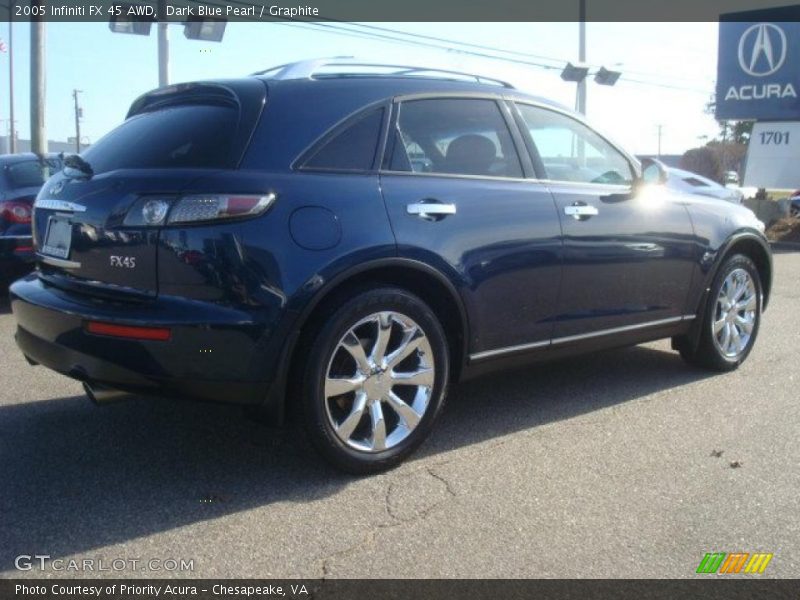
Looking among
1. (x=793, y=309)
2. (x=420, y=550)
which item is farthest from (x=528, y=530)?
(x=793, y=309)

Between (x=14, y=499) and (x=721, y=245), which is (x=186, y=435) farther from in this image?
(x=721, y=245)

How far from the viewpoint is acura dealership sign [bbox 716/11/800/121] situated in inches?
828

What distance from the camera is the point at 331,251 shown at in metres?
3.62

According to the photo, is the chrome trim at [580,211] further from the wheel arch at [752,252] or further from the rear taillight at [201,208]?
the rear taillight at [201,208]

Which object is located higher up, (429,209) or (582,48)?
(582,48)

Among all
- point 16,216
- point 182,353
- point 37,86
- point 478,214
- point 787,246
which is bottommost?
point 787,246

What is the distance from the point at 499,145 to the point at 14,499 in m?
2.84

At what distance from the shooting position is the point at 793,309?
341 inches

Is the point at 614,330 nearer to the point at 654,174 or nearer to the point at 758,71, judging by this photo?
the point at 654,174

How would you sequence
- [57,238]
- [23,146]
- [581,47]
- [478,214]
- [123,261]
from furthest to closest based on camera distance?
1. [23,146]
2. [581,47]
3. [478,214]
4. [57,238]
5. [123,261]

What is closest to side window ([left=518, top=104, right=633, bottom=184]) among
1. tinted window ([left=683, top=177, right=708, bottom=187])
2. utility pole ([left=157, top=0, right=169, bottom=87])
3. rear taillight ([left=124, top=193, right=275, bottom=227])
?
rear taillight ([left=124, top=193, right=275, bottom=227])

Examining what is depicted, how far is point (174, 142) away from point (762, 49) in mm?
21291

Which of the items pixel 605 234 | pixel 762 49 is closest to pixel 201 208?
pixel 605 234

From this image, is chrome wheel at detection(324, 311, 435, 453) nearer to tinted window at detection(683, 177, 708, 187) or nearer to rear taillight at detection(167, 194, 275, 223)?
A: rear taillight at detection(167, 194, 275, 223)
